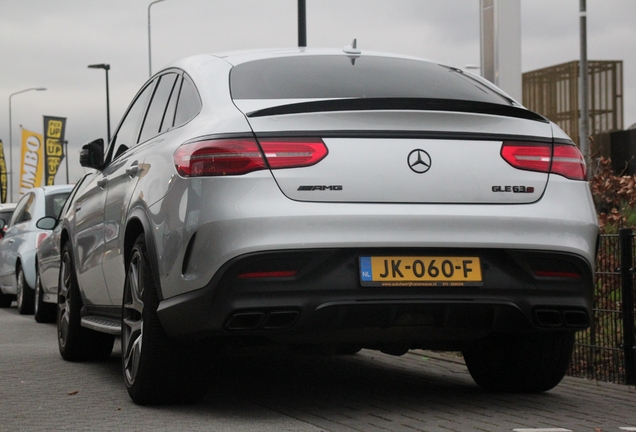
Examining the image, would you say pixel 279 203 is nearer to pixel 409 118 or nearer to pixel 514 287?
pixel 409 118

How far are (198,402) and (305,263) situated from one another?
130cm

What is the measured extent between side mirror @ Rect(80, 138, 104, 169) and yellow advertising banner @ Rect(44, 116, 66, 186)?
46263 mm

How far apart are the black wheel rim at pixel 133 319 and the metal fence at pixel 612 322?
278 cm

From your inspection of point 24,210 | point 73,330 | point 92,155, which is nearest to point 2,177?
point 24,210

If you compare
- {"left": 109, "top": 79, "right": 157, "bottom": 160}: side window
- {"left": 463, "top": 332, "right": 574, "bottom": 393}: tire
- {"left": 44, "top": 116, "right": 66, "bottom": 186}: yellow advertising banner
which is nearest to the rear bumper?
{"left": 463, "top": 332, "right": 574, "bottom": 393}: tire

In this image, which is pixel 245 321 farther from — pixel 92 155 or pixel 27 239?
pixel 27 239

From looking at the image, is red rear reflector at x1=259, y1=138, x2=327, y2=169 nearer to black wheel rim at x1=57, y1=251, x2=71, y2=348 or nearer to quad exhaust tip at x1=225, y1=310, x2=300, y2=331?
quad exhaust tip at x1=225, y1=310, x2=300, y2=331

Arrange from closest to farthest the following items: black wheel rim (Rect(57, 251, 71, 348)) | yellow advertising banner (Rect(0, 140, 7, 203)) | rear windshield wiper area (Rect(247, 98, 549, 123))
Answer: rear windshield wiper area (Rect(247, 98, 549, 123)) → black wheel rim (Rect(57, 251, 71, 348)) → yellow advertising banner (Rect(0, 140, 7, 203))

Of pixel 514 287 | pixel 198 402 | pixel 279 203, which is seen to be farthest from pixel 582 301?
pixel 198 402

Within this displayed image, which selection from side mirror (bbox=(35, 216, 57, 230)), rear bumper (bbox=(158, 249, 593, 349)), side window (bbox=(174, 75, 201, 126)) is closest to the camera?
rear bumper (bbox=(158, 249, 593, 349))

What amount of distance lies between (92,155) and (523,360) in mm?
3133

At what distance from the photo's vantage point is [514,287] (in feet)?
16.9

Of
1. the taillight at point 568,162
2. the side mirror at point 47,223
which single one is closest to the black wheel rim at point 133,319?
the taillight at point 568,162

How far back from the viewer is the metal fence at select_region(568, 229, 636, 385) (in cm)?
692
